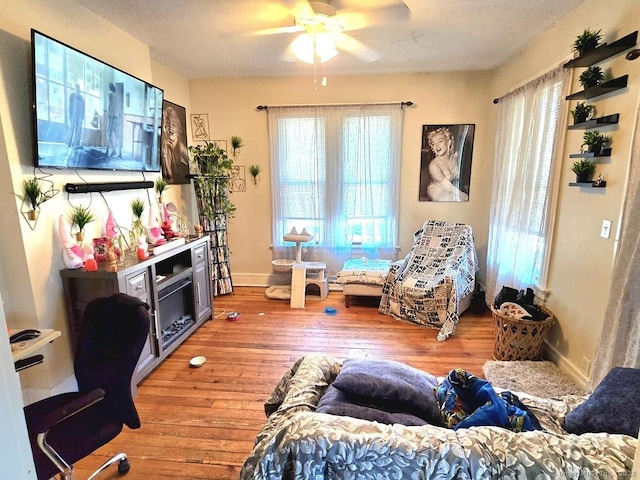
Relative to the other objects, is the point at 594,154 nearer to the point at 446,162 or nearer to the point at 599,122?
the point at 599,122

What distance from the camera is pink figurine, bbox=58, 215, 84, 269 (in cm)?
→ 212

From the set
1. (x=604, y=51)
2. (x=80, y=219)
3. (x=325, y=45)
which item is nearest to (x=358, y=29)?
(x=325, y=45)

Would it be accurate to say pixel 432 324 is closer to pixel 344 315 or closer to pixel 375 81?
pixel 344 315

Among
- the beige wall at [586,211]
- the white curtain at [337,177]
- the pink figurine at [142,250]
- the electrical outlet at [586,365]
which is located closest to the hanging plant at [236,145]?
the white curtain at [337,177]

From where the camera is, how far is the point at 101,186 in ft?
8.04

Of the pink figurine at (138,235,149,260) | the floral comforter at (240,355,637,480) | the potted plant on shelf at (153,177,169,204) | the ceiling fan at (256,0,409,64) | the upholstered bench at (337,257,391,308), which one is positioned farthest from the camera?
the upholstered bench at (337,257,391,308)

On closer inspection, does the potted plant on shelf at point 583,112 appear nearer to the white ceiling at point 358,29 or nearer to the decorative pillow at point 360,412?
the white ceiling at point 358,29

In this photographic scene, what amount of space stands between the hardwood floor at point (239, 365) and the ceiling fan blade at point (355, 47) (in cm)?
259

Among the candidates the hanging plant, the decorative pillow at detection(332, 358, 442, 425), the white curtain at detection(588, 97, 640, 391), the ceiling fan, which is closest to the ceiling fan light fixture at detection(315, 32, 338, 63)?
the ceiling fan

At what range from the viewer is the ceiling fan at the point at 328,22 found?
7.13 ft

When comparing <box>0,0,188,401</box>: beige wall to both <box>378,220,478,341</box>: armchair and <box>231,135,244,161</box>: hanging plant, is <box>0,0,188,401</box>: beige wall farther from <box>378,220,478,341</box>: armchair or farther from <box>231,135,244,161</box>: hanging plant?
<box>378,220,478,341</box>: armchair

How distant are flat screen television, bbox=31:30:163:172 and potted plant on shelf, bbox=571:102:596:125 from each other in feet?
10.7

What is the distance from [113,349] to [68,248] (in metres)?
1.03

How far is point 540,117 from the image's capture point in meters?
2.74
